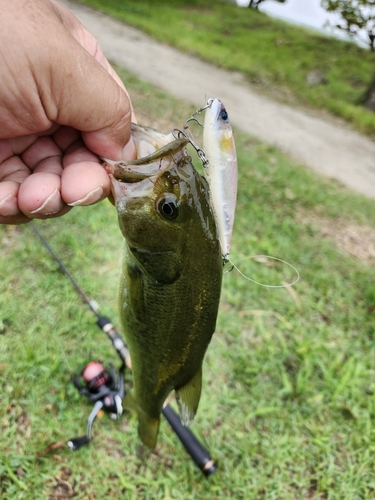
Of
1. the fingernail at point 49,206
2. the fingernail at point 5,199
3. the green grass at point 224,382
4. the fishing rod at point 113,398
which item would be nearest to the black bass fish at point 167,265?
the fingernail at point 49,206

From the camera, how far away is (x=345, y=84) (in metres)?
11.5

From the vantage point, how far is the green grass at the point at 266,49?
1005 cm

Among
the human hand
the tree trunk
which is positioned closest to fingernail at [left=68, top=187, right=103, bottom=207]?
the human hand

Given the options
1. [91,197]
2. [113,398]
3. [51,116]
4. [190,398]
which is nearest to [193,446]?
[113,398]

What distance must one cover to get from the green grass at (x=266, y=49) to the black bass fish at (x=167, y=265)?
9011 millimetres

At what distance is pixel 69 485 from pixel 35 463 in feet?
0.80

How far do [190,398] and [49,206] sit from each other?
99 centimetres

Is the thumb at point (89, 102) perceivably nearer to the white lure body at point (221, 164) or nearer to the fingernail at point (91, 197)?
the fingernail at point (91, 197)

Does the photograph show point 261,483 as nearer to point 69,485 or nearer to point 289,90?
point 69,485

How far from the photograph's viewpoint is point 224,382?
9.86ft

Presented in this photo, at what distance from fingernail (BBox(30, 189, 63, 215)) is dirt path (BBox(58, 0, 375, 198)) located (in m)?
5.54

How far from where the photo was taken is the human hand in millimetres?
1288

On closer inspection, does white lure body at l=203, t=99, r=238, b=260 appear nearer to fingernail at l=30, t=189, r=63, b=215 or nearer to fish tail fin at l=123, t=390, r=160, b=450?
fingernail at l=30, t=189, r=63, b=215

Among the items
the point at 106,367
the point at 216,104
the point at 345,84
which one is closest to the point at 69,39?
the point at 216,104
